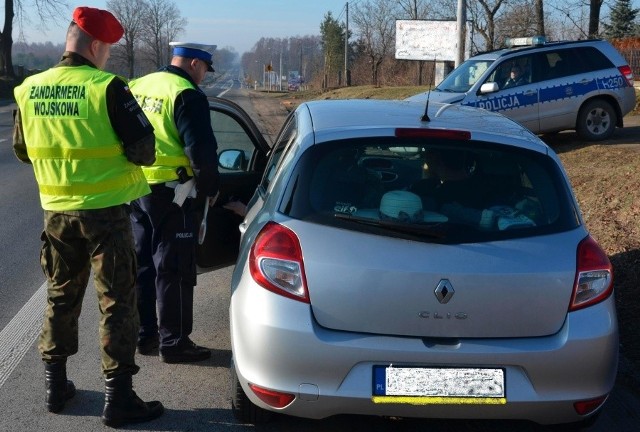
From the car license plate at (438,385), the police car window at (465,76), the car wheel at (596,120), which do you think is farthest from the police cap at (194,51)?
the car wheel at (596,120)

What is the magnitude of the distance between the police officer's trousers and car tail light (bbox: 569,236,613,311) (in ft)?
7.26

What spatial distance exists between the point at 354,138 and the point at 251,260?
73 centimetres

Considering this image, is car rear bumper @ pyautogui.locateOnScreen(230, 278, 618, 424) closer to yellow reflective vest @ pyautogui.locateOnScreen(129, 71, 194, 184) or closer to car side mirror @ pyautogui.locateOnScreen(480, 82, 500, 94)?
yellow reflective vest @ pyautogui.locateOnScreen(129, 71, 194, 184)

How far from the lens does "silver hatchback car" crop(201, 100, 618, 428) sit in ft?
11.7

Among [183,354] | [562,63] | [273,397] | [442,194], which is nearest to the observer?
[273,397]

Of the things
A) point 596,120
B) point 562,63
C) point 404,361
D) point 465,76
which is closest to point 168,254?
point 404,361

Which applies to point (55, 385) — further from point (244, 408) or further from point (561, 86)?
point (561, 86)

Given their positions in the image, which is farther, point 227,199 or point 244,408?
point 227,199

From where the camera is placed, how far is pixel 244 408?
13.3ft

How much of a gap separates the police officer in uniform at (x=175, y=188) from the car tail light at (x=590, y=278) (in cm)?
207

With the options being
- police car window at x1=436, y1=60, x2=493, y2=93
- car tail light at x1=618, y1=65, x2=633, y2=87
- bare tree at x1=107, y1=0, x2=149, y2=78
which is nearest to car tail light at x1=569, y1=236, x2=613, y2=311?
police car window at x1=436, y1=60, x2=493, y2=93

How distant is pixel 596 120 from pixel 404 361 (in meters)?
11.8

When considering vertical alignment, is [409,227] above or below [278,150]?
below

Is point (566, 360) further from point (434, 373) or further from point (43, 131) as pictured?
point (43, 131)
